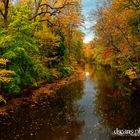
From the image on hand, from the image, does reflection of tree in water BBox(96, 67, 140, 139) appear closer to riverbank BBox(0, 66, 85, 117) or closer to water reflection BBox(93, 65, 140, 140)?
water reflection BBox(93, 65, 140, 140)

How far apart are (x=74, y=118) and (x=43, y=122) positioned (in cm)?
279

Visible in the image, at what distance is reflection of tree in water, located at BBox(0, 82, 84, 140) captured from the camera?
74.0ft

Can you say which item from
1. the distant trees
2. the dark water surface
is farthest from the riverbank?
the distant trees

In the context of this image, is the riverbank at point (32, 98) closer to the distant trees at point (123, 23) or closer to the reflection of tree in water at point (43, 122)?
the reflection of tree in water at point (43, 122)

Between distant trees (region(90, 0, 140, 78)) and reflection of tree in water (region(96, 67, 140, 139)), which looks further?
distant trees (region(90, 0, 140, 78))

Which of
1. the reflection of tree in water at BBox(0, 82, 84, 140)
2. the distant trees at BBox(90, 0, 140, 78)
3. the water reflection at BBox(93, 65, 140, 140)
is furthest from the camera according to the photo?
the distant trees at BBox(90, 0, 140, 78)

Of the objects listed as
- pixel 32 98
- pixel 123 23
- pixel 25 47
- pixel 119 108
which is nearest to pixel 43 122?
pixel 119 108

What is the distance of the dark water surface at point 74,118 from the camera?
74.2ft

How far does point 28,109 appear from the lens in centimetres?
3059

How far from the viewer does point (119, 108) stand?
101ft

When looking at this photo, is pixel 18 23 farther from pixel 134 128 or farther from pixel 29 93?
pixel 134 128

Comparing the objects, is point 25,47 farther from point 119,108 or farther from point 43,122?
point 119,108

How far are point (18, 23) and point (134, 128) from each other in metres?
16.9

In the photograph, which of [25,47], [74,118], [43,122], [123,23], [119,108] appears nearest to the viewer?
[43,122]
